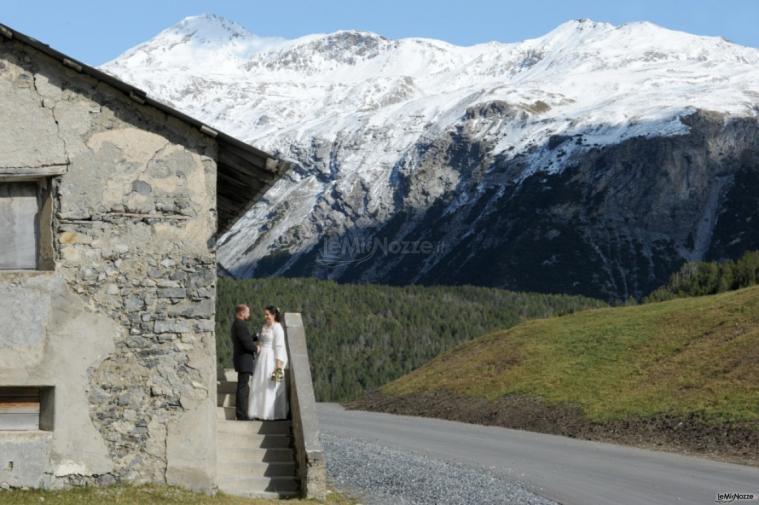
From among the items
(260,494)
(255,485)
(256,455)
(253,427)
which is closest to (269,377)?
(253,427)

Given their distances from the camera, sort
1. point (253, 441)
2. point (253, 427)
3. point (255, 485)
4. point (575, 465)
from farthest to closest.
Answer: point (575, 465), point (253, 427), point (253, 441), point (255, 485)

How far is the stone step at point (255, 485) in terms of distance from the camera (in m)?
17.8

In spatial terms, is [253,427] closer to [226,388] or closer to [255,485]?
[255,485]

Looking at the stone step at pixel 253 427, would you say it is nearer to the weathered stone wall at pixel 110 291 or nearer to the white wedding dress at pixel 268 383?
the white wedding dress at pixel 268 383

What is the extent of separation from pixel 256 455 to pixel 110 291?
372cm

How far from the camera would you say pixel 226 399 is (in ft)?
69.7

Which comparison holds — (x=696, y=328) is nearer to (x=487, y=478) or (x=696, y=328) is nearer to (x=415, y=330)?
A: (x=487, y=478)

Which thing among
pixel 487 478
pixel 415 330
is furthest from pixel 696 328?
pixel 415 330

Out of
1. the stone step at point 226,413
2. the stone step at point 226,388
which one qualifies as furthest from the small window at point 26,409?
the stone step at point 226,388

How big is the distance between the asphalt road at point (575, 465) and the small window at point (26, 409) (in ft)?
30.3

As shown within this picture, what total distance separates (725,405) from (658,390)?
498 cm

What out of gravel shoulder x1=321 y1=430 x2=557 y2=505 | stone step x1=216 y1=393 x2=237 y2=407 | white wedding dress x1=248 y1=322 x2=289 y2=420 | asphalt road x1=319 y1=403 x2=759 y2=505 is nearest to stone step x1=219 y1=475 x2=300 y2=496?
gravel shoulder x1=321 y1=430 x2=557 y2=505

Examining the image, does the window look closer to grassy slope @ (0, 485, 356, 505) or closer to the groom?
grassy slope @ (0, 485, 356, 505)

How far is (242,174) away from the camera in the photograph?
18.9 m
